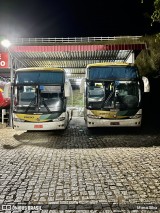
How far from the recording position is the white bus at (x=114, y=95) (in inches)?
498

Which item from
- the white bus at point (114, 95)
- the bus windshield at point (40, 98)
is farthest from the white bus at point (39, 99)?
the white bus at point (114, 95)

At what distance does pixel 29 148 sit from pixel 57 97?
3.44 meters

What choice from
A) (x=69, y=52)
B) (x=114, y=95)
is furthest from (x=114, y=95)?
(x=69, y=52)

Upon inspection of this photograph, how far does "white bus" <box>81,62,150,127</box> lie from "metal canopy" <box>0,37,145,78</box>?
4837mm

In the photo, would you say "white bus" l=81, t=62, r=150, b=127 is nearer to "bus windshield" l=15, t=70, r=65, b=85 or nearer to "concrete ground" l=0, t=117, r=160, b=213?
"bus windshield" l=15, t=70, r=65, b=85

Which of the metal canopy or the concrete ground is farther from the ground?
the metal canopy

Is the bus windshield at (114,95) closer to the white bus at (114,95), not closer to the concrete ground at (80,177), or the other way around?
the white bus at (114,95)

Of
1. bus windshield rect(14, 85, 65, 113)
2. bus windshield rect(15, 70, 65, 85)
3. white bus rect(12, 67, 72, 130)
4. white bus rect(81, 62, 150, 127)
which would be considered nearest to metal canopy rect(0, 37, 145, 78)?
white bus rect(81, 62, 150, 127)

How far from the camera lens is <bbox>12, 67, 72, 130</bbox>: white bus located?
12.3 metres

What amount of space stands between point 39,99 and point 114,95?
11.3 ft

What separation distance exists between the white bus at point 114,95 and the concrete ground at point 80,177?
2279 millimetres

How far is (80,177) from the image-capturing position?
627cm

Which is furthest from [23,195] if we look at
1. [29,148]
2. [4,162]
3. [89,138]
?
[89,138]

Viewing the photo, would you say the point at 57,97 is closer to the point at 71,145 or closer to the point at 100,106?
the point at 100,106
